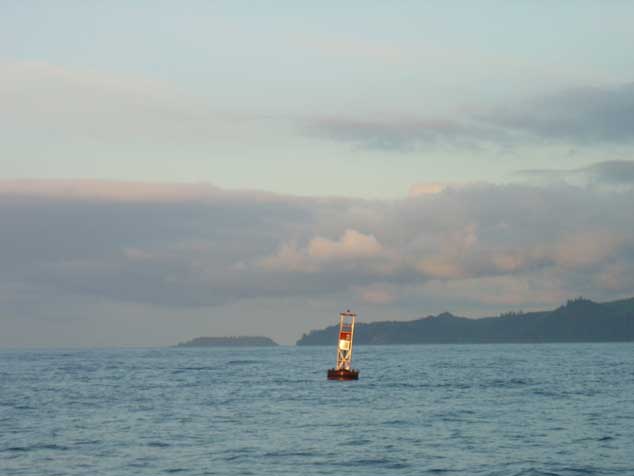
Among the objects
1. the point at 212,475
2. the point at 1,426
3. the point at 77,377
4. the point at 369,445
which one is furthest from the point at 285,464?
the point at 77,377

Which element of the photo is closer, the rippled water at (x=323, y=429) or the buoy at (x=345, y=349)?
the rippled water at (x=323, y=429)

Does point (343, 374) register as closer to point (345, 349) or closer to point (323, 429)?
point (345, 349)

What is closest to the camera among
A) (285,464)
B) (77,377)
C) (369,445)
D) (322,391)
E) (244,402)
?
(285,464)

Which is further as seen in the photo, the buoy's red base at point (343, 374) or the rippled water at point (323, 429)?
the buoy's red base at point (343, 374)

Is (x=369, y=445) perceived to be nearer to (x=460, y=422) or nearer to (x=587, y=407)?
(x=460, y=422)

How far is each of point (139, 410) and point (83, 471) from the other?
1115 inches

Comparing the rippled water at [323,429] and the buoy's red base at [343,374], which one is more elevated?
the buoy's red base at [343,374]

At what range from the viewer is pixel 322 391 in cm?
9194

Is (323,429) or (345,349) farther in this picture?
(345,349)

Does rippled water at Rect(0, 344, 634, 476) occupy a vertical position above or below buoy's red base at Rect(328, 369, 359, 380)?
below

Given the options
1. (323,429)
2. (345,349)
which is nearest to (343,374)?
(345,349)

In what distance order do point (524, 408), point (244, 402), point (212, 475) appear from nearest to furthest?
1. point (212, 475)
2. point (524, 408)
3. point (244, 402)

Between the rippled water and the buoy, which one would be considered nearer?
the rippled water

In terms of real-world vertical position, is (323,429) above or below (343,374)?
below
